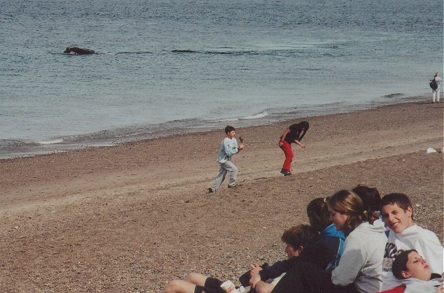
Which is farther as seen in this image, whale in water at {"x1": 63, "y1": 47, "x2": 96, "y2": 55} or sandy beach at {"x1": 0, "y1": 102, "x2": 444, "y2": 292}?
whale in water at {"x1": 63, "y1": 47, "x2": 96, "y2": 55}

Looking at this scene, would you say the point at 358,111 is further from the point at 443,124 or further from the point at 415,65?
the point at 415,65

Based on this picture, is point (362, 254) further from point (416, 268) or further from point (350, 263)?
point (416, 268)

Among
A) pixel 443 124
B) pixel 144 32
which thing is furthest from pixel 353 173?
pixel 144 32

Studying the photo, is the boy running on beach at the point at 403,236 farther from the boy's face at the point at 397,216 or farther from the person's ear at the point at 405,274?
the person's ear at the point at 405,274

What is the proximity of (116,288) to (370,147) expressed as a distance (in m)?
14.4

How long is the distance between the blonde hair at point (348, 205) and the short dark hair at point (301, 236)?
58 cm

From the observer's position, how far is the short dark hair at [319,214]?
675cm

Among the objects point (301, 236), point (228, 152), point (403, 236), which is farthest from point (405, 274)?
point (228, 152)

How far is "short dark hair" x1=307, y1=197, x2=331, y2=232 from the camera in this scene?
6750 millimetres

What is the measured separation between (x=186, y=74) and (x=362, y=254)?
46.3 m

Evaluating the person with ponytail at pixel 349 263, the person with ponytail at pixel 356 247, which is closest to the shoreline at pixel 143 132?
the person with ponytail at pixel 349 263

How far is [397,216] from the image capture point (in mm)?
6426

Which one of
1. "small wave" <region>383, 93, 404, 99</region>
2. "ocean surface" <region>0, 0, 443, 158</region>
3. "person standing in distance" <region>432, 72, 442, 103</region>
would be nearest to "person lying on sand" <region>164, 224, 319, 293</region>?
"ocean surface" <region>0, 0, 443, 158</region>

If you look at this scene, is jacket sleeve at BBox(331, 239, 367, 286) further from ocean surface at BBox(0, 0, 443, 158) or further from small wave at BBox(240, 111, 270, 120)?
small wave at BBox(240, 111, 270, 120)
